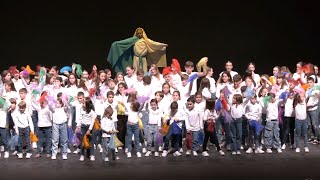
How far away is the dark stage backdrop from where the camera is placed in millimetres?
11492

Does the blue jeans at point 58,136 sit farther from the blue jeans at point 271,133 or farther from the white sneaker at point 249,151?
the blue jeans at point 271,133

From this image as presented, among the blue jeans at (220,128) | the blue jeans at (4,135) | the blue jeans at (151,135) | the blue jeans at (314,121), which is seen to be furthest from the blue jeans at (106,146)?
the blue jeans at (314,121)

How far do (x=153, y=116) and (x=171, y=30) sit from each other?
4.34m

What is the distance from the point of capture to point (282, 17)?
1185 centimetres

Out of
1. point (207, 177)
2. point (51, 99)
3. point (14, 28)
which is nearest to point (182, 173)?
point (207, 177)

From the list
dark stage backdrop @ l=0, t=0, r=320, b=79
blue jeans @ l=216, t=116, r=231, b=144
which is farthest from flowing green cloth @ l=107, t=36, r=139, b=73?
blue jeans @ l=216, t=116, r=231, b=144

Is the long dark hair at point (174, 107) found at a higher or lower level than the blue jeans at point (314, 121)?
higher

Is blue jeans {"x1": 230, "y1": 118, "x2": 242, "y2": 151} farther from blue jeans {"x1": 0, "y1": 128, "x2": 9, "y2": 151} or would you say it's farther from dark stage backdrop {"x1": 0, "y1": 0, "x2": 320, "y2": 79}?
dark stage backdrop {"x1": 0, "y1": 0, "x2": 320, "y2": 79}

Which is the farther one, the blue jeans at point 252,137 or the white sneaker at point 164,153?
the blue jeans at point 252,137

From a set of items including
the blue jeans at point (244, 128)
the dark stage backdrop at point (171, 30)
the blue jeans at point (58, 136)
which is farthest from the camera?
the dark stage backdrop at point (171, 30)

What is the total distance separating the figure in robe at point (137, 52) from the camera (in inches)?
390

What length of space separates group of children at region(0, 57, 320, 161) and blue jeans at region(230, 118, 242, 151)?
0.01 meters

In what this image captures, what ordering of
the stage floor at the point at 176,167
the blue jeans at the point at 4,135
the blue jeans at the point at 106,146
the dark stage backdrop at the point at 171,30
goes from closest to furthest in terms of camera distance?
the stage floor at the point at 176,167, the blue jeans at the point at 106,146, the blue jeans at the point at 4,135, the dark stage backdrop at the point at 171,30

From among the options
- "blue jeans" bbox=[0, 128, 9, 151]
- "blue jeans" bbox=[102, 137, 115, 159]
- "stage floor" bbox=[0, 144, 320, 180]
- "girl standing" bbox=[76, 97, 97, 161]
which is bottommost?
"stage floor" bbox=[0, 144, 320, 180]
